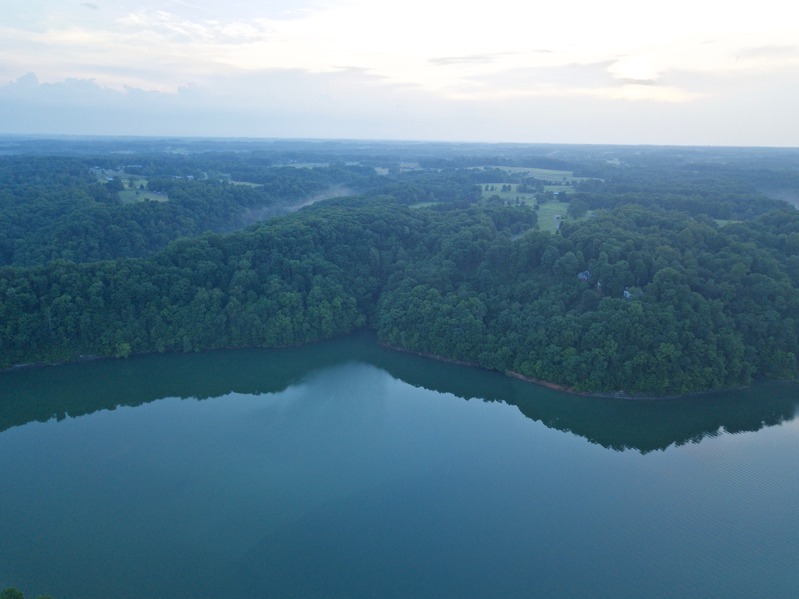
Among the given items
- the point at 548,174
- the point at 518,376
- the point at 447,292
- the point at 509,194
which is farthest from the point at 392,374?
the point at 548,174

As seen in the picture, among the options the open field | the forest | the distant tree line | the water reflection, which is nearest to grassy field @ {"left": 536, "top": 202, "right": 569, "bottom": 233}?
the forest

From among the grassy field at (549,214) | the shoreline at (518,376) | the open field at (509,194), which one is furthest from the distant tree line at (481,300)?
the open field at (509,194)

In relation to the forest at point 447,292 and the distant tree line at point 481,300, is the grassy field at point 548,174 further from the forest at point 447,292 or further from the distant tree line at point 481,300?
the distant tree line at point 481,300

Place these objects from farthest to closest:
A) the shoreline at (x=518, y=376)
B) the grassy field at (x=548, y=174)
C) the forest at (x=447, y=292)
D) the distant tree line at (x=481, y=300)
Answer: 1. the grassy field at (x=548, y=174)
2. the forest at (x=447, y=292)
3. the distant tree line at (x=481, y=300)
4. the shoreline at (x=518, y=376)

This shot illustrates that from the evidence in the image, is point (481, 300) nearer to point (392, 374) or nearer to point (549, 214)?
point (392, 374)

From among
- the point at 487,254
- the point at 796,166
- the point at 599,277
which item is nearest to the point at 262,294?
the point at 487,254

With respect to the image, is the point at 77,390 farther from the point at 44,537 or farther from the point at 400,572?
the point at 400,572

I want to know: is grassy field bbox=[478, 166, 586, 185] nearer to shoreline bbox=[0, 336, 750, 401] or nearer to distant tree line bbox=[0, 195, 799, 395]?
distant tree line bbox=[0, 195, 799, 395]

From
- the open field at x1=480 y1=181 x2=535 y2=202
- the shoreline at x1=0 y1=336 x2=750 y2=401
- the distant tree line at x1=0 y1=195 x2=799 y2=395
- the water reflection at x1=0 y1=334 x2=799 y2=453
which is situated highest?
the open field at x1=480 y1=181 x2=535 y2=202

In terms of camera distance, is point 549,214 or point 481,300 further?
point 549,214
